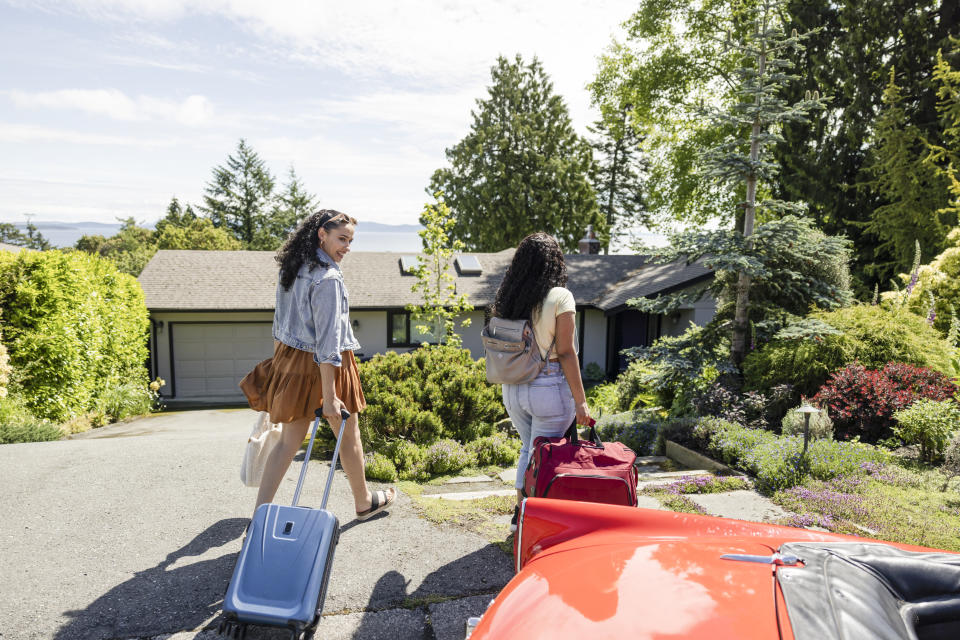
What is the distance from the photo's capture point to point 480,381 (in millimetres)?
6934

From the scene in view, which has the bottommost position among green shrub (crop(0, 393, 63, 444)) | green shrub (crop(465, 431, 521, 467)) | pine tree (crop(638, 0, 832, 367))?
green shrub (crop(0, 393, 63, 444))

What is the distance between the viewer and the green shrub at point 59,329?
902 cm

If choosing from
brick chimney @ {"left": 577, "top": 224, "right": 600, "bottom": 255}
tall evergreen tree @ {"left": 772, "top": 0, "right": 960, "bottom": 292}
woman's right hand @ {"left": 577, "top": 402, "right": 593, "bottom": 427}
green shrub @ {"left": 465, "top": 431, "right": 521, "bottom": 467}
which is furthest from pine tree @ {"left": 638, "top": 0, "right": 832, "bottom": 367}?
brick chimney @ {"left": 577, "top": 224, "right": 600, "bottom": 255}

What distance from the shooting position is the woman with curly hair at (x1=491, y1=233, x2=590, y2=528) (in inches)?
138

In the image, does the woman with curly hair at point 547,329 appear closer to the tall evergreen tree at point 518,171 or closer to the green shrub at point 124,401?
the green shrub at point 124,401

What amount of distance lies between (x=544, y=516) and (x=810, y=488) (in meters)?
3.34

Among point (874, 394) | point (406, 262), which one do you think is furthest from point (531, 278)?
point (406, 262)

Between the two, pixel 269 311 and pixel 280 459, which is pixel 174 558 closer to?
pixel 280 459

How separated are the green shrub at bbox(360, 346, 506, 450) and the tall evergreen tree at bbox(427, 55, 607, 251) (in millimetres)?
21840

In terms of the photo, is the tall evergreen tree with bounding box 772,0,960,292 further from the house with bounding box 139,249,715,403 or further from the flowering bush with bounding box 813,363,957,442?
the flowering bush with bounding box 813,363,957,442

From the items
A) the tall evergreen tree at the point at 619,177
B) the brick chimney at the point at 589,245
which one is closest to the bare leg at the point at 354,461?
the brick chimney at the point at 589,245

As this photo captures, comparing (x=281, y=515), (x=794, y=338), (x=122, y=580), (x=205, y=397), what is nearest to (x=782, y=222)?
(x=794, y=338)

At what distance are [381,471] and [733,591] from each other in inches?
156

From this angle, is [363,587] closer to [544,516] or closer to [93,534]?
[544,516]
